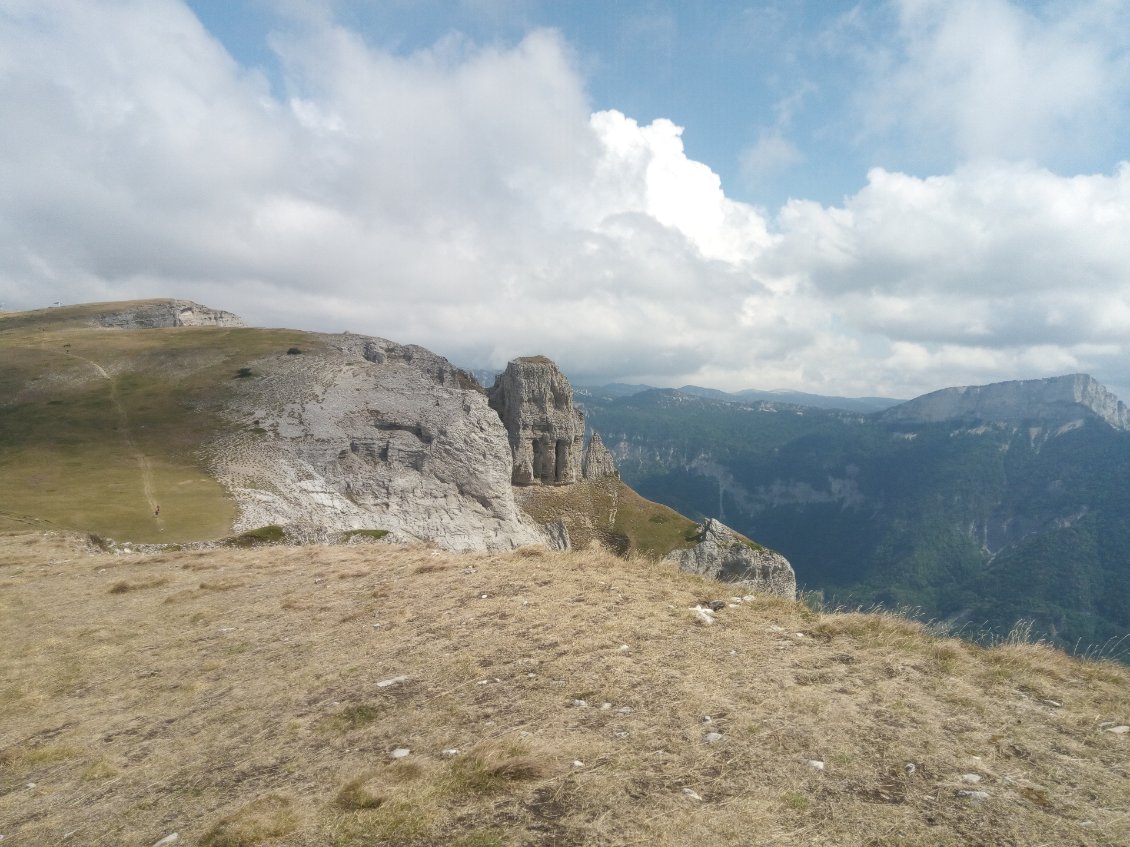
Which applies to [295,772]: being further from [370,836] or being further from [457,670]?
[457,670]

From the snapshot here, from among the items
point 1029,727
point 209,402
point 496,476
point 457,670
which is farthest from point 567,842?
point 209,402

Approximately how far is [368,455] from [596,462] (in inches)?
2315

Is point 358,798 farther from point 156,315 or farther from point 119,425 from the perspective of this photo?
point 156,315

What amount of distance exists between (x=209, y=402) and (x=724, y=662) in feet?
295

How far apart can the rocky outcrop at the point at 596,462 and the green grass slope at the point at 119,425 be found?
6446 cm

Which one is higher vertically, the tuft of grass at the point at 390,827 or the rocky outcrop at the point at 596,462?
the tuft of grass at the point at 390,827

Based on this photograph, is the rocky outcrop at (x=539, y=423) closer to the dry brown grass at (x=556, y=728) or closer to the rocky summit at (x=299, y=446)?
the rocky summit at (x=299, y=446)

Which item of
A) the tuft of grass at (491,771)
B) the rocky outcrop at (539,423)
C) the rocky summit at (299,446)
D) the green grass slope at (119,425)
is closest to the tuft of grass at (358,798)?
the tuft of grass at (491,771)

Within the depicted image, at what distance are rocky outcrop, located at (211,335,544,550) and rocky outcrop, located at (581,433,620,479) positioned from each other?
29.4 m

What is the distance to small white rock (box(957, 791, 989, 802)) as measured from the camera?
7.31 meters

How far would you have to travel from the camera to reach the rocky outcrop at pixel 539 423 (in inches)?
4491

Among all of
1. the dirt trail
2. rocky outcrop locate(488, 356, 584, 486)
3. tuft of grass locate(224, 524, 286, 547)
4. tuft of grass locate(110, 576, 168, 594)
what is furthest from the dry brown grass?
rocky outcrop locate(488, 356, 584, 486)

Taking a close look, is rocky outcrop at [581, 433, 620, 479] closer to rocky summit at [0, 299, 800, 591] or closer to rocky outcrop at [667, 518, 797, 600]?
rocky summit at [0, 299, 800, 591]

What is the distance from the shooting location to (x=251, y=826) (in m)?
7.13
